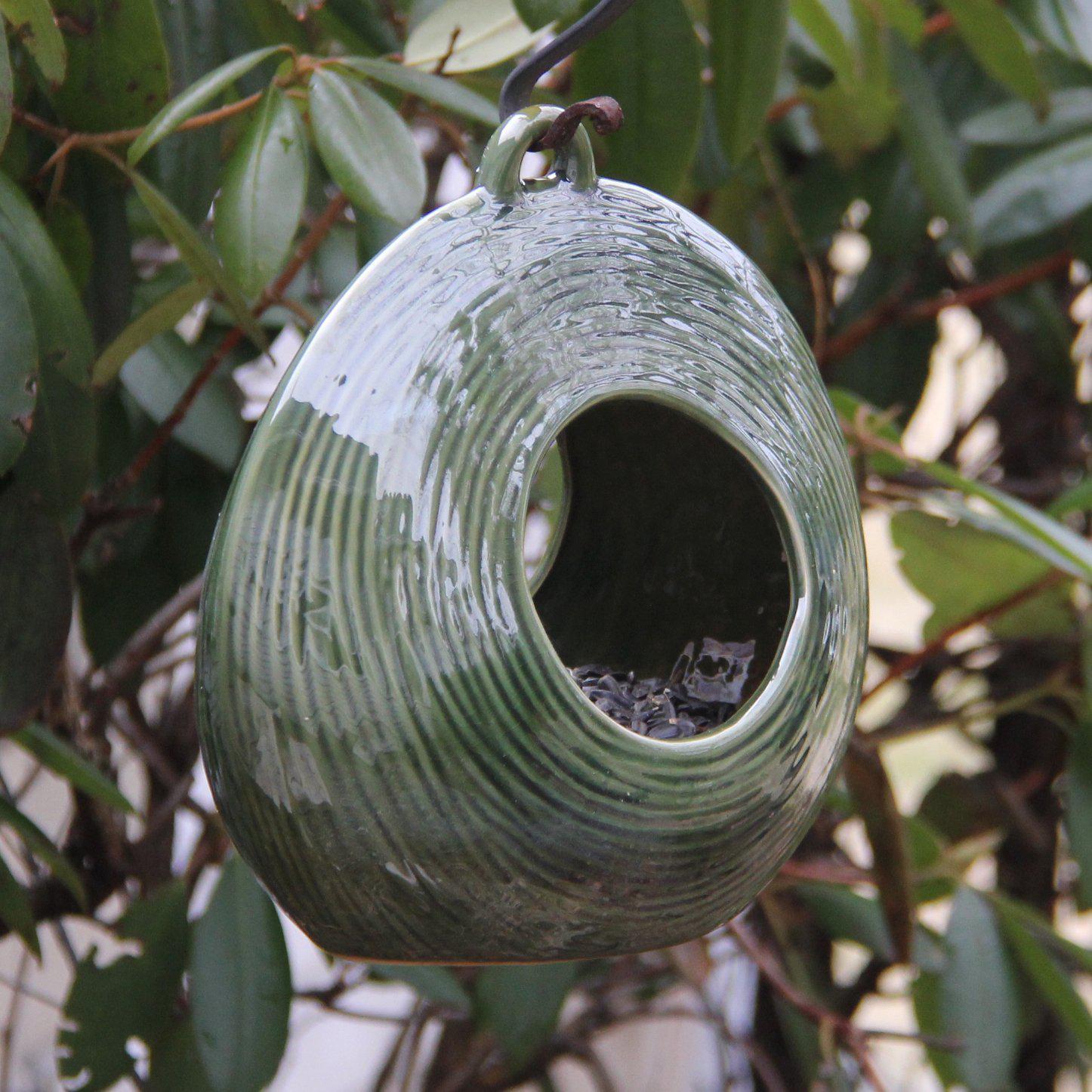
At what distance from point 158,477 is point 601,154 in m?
0.38

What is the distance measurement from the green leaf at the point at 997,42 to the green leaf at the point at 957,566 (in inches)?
12.0

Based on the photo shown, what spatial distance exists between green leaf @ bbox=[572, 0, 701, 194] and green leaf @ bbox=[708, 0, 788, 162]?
15 millimetres

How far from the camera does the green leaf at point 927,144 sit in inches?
39.4

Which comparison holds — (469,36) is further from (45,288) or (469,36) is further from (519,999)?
(519,999)

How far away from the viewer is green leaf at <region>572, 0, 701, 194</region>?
735mm

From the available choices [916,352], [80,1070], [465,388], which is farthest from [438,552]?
[916,352]

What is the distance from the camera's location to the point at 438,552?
443mm

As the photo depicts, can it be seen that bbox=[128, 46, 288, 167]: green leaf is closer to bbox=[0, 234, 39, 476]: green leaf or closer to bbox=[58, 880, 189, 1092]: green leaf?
bbox=[0, 234, 39, 476]: green leaf

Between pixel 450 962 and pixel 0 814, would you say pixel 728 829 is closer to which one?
pixel 450 962

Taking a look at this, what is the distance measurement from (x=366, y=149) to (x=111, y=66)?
144 mm

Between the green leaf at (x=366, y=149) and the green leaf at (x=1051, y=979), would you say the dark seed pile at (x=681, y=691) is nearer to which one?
the green leaf at (x=366, y=149)

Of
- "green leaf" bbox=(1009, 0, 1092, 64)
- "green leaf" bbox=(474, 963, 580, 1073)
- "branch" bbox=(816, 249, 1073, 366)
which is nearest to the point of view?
"green leaf" bbox=(1009, 0, 1092, 64)

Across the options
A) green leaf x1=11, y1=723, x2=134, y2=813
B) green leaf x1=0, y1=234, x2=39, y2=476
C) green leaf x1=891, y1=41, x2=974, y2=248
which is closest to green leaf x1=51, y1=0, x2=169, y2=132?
green leaf x1=0, y1=234, x2=39, y2=476

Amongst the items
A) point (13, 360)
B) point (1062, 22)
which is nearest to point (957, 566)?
point (1062, 22)
